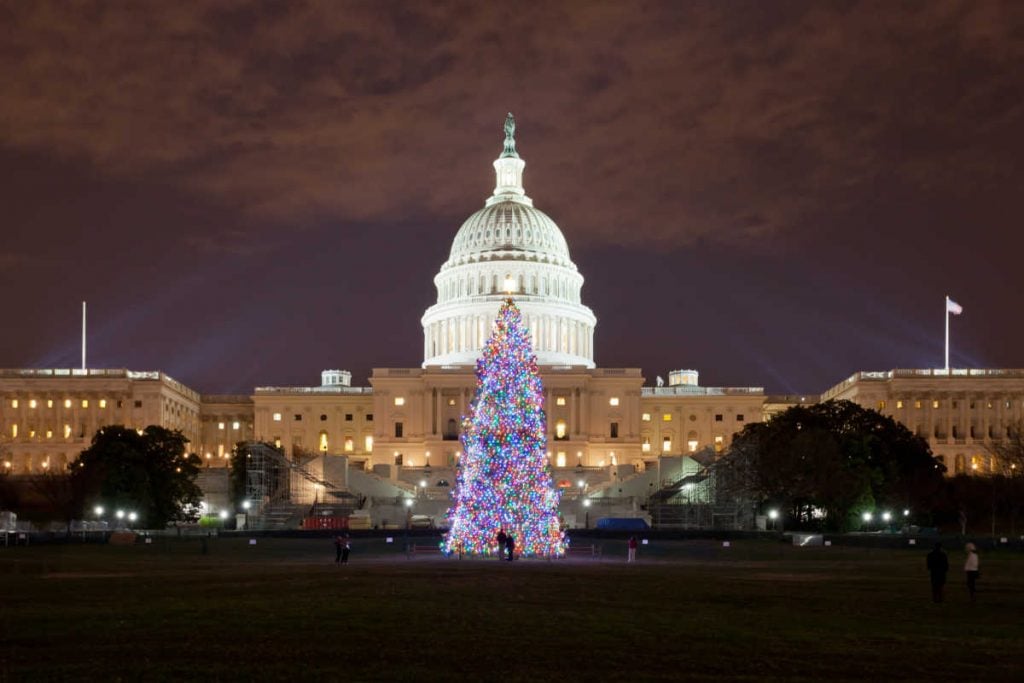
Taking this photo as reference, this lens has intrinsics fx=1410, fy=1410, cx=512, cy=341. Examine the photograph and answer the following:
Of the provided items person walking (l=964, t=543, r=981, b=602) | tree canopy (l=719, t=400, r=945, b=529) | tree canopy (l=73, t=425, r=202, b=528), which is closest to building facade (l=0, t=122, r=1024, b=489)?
tree canopy (l=73, t=425, r=202, b=528)

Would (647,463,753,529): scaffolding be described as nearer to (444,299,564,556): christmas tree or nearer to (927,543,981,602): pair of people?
(444,299,564,556): christmas tree

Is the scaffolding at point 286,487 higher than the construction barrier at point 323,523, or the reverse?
the scaffolding at point 286,487

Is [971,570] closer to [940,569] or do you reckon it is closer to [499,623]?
[940,569]

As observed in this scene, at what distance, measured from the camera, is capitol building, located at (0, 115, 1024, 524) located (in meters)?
155

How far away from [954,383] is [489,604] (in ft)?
435

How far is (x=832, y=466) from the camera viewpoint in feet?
293

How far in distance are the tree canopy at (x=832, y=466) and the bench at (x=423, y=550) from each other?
29.4 m

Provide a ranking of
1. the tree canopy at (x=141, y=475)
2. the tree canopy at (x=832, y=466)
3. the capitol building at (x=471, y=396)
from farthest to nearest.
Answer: the capitol building at (x=471, y=396) → the tree canopy at (x=141, y=475) → the tree canopy at (x=832, y=466)

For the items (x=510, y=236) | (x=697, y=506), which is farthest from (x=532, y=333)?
(x=697, y=506)

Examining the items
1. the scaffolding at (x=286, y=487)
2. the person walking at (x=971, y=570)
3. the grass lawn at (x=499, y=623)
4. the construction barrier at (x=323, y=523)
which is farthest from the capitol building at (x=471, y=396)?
the person walking at (x=971, y=570)

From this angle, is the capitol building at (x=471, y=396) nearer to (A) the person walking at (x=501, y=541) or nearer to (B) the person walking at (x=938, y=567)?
(A) the person walking at (x=501, y=541)

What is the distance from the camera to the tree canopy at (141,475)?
97.8m

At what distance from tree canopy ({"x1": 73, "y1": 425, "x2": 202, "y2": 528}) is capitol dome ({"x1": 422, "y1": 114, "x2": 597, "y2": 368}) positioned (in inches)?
2330

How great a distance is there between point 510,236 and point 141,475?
272 ft
